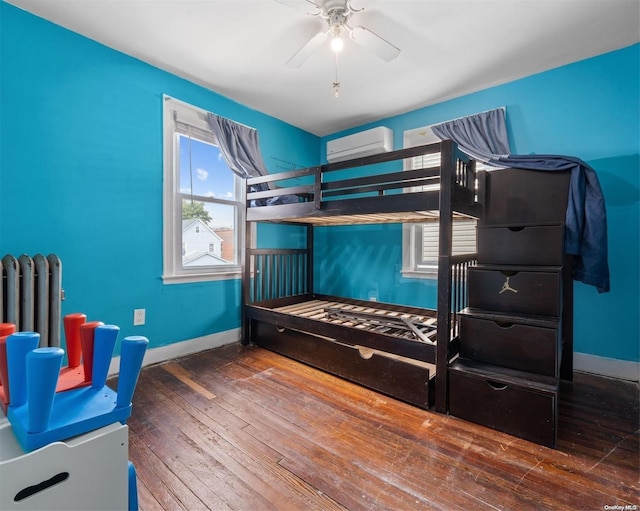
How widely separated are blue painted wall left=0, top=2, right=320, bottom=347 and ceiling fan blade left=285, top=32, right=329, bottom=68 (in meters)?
1.14

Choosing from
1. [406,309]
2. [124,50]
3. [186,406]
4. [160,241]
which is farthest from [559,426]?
[124,50]

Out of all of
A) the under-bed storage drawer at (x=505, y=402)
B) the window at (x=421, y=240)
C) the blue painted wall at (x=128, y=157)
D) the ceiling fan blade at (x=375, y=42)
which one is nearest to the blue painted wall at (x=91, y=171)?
the blue painted wall at (x=128, y=157)

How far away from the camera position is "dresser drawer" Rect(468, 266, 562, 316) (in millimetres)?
1711

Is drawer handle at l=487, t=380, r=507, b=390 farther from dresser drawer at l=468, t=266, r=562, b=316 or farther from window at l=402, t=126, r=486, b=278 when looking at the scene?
window at l=402, t=126, r=486, b=278

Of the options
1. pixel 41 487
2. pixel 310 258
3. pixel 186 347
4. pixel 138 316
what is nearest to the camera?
pixel 41 487

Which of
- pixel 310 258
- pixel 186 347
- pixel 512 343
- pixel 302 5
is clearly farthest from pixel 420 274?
pixel 302 5

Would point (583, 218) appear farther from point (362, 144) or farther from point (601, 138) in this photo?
point (362, 144)

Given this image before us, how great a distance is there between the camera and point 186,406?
1883mm

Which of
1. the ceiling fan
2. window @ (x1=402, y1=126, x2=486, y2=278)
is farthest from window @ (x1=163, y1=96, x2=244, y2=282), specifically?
window @ (x1=402, y1=126, x2=486, y2=278)

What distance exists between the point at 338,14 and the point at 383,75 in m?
0.89

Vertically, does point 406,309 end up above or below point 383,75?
below

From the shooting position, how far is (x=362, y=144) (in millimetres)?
3434

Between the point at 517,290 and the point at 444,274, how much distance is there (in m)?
0.39

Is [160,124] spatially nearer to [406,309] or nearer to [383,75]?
[383,75]
